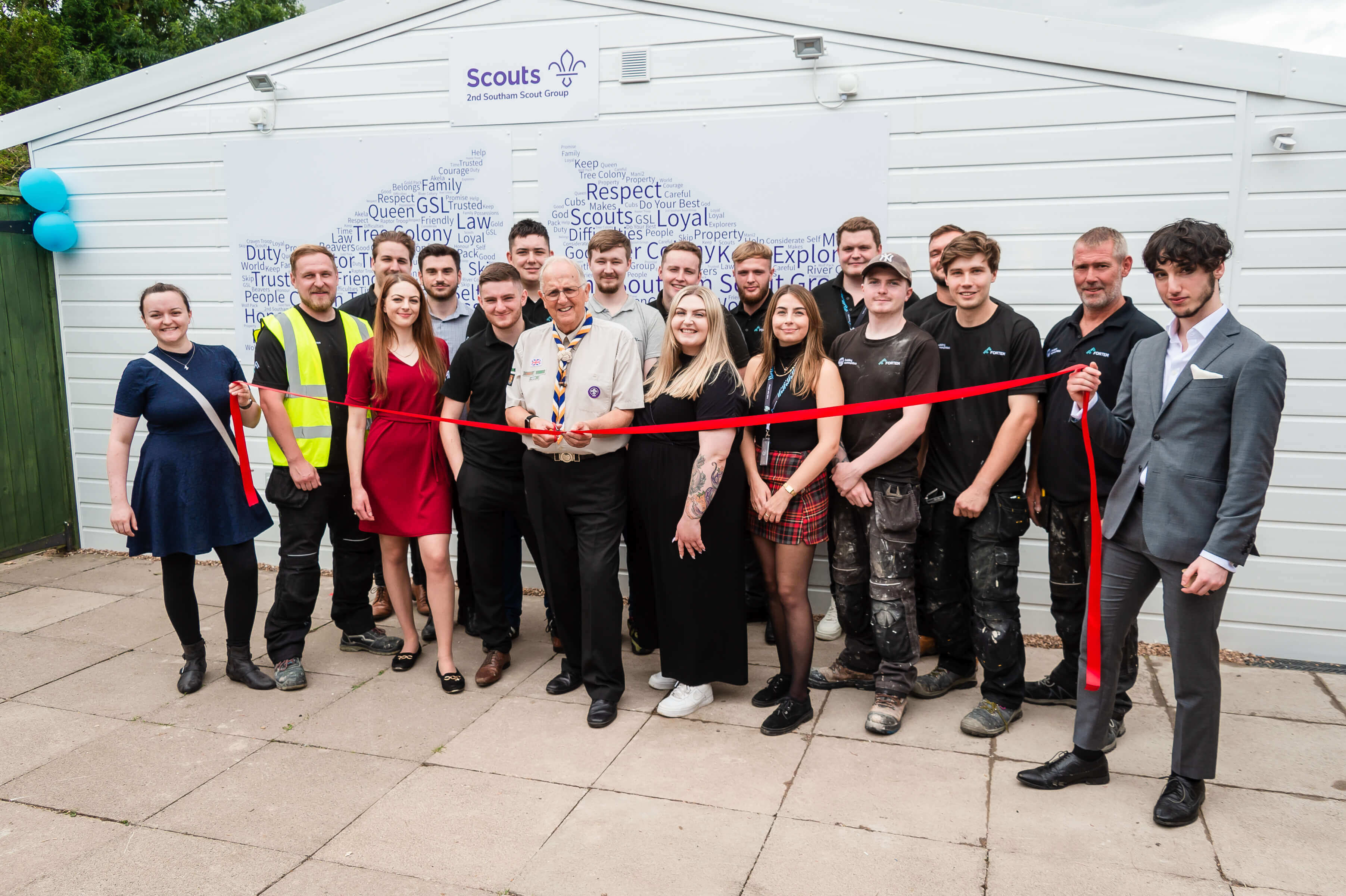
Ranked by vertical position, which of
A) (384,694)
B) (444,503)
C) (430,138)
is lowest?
(384,694)

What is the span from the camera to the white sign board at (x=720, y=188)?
4898mm

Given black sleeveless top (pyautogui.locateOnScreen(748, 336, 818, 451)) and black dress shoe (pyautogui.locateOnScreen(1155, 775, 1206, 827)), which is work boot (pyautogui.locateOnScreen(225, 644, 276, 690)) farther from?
black dress shoe (pyautogui.locateOnScreen(1155, 775, 1206, 827))

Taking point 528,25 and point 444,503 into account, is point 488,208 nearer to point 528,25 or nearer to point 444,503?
point 528,25

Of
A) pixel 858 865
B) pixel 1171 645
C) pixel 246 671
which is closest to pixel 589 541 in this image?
pixel 858 865

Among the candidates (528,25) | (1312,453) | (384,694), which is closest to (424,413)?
(384,694)

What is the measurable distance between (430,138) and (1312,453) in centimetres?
502

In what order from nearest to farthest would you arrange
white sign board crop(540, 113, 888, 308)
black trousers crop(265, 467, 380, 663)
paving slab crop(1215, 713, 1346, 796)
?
paving slab crop(1215, 713, 1346, 796) < black trousers crop(265, 467, 380, 663) < white sign board crop(540, 113, 888, 308)

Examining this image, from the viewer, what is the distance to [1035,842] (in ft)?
9.42

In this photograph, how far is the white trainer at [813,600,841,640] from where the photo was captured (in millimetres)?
4863

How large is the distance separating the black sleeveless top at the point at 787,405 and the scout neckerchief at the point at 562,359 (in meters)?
0.74

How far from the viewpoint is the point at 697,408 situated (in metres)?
3.63

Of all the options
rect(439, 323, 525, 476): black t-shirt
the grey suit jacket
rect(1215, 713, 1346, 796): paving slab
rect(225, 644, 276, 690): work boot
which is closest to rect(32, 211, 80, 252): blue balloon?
rect(225, 644, 276, 690): work boot

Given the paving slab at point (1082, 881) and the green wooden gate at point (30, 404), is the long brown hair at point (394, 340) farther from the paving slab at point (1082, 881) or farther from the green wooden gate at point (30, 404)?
the green wooden gate at point (30, 404)

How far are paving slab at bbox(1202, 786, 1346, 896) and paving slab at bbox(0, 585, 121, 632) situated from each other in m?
5.64
